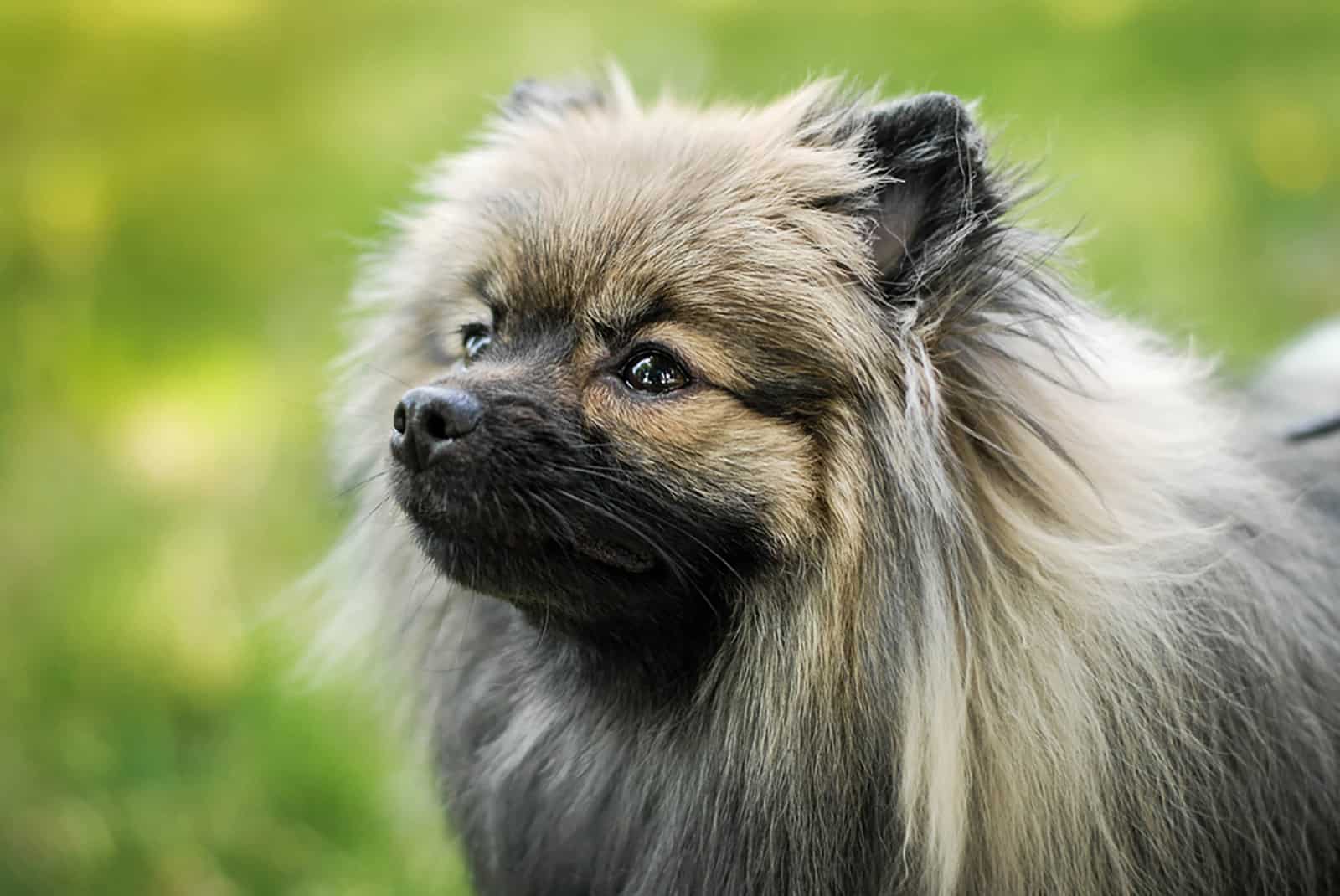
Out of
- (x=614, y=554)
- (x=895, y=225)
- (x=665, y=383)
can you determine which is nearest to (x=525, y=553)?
(x=614, y=554)

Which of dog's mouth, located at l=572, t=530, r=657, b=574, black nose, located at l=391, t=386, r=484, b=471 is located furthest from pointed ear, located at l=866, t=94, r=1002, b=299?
black nose, located at l=391, t=386, r=484, b=471

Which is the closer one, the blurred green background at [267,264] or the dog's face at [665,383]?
the dog's face at [665,383]

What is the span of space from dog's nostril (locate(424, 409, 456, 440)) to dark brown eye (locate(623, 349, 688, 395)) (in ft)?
1.17

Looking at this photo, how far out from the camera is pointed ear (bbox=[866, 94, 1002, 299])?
2.53m

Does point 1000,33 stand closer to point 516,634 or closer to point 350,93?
point 350,93

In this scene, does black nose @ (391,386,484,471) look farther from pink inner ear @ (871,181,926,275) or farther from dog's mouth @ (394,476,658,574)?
pink inner ear @ (871,181,926,275)

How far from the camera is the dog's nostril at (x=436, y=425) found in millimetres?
2467

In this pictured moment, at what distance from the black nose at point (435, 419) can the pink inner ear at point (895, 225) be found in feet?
2.68

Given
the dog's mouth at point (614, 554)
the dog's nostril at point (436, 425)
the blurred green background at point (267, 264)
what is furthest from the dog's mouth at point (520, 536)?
the blurred green background at point (267, 264)

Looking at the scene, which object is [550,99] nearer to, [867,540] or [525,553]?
[525,553]

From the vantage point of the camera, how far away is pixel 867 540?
255 centimetres

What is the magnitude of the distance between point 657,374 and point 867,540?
490mm

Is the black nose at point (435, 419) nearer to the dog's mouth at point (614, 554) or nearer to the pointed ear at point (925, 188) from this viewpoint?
the dog's mouth at point (614, 554)

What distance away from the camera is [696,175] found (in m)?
2.77
